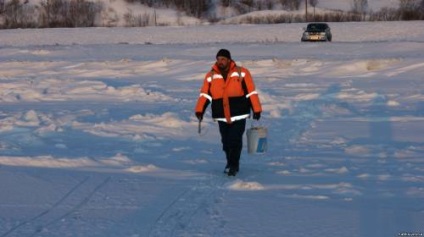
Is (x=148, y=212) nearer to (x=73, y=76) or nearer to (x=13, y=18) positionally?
(x=73, y=76)

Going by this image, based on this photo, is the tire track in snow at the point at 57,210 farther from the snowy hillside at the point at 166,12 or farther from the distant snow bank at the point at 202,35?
the snowy hillside at the point at 166,12

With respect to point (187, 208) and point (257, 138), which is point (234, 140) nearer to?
point (257, 138)

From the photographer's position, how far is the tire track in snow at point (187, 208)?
20.3 ft

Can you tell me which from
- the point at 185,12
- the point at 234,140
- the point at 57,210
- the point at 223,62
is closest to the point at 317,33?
the point at 234,140

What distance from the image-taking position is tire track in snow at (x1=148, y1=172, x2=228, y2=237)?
618 centimetres

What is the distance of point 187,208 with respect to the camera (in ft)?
22.8

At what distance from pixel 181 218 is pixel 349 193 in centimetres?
202

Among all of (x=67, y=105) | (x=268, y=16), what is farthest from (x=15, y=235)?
(x=268, y=16)

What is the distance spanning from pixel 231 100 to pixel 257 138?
3.06 ft

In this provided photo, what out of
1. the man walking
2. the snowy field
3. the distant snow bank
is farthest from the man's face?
the distant snow bank

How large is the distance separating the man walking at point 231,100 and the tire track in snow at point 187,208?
0.48 m

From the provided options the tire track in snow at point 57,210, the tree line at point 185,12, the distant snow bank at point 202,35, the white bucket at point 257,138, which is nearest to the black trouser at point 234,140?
the white bucket at point 257,138

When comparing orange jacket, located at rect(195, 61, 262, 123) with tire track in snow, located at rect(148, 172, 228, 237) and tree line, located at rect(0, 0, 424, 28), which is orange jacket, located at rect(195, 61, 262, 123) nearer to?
tire track in snow, located at rect(148, 172, 228, 237)

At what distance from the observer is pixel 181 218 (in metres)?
6.56
